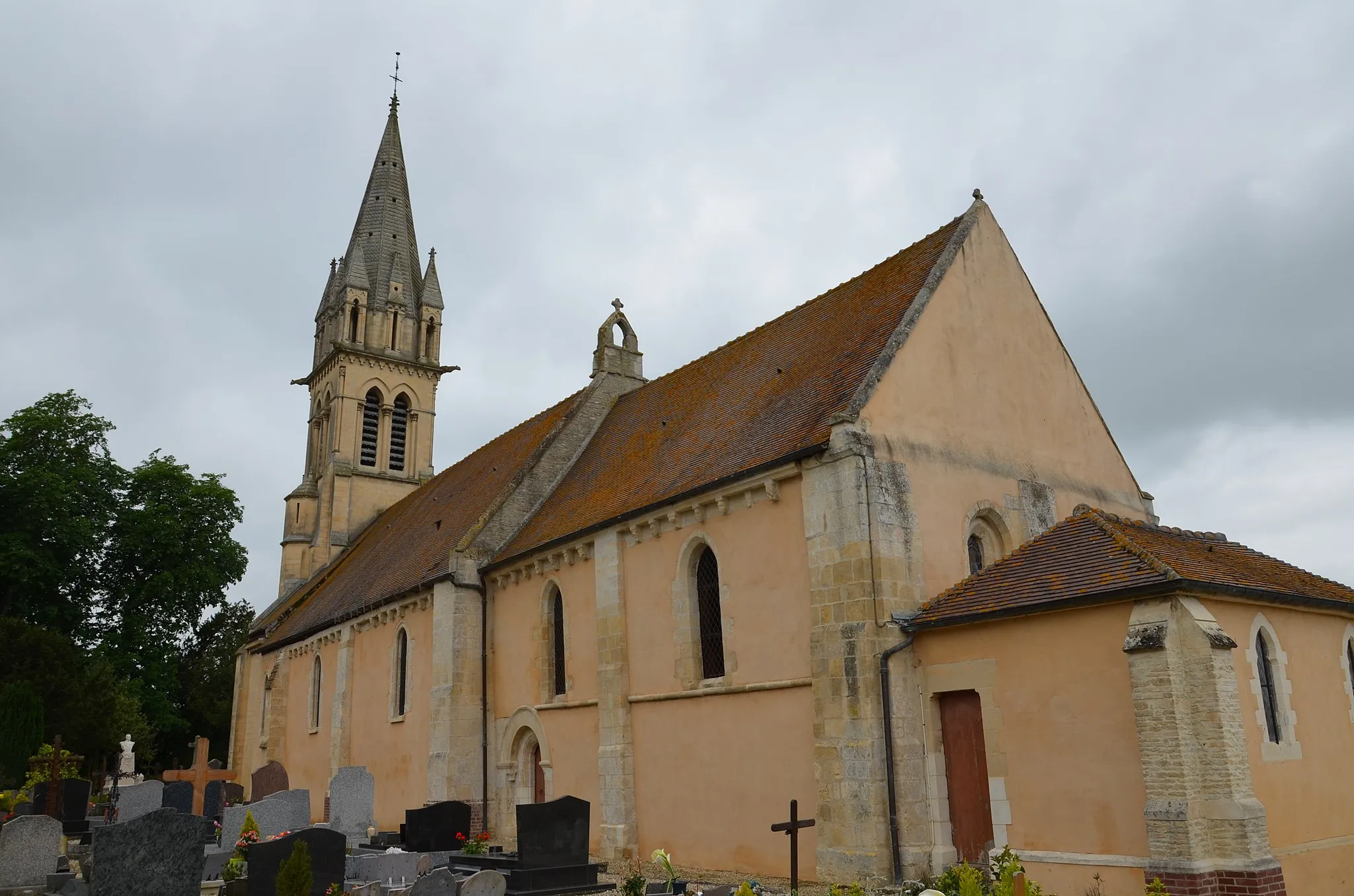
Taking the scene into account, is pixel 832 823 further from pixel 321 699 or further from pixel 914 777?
pixel 321 699

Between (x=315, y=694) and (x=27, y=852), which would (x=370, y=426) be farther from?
(x=27, y=852)

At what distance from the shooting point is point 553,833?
13.7m

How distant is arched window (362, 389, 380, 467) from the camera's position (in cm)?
3859

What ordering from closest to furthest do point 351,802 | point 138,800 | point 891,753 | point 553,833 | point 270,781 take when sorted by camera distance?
point 891,753 → point 553,833 → point 351,802 → point 138,800 → point 270,781

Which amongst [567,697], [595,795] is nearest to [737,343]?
[567,697]

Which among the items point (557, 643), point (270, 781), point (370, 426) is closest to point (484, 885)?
point (557, 643)

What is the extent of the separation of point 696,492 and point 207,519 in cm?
3291

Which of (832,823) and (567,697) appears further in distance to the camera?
(567,697)

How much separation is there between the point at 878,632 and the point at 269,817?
36.3ft

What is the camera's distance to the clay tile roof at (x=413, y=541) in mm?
24328

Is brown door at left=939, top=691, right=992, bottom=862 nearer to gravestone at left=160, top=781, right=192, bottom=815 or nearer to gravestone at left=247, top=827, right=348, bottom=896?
gravestone at left=247, top=827, right=348, bottom=896

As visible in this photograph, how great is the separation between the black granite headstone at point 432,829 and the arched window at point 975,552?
10.3 m

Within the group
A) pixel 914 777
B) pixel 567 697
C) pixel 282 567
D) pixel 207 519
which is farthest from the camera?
pixel 207 519

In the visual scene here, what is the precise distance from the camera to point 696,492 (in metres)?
15.8
